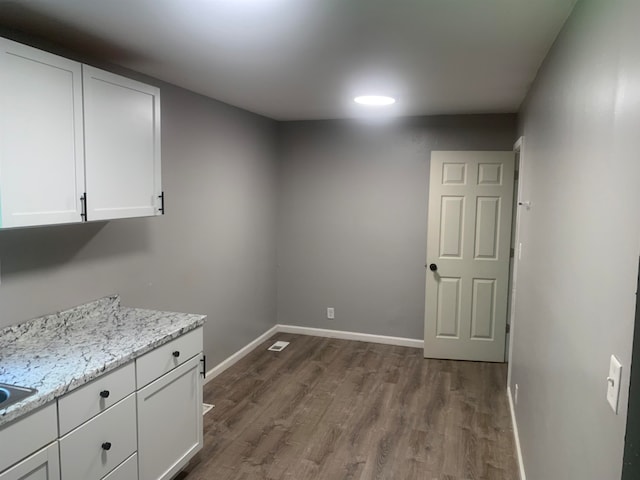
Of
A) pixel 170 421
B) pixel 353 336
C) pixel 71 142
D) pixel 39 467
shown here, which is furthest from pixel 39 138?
pixel 353 336

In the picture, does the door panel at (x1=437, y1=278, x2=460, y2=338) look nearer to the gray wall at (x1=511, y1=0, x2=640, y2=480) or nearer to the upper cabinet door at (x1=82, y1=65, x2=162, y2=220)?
the gray wall at (x1=511, y1=0, x2=640, y2=480)

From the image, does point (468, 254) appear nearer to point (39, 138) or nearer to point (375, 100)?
point (375, 100)

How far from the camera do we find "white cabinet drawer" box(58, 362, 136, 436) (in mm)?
1730

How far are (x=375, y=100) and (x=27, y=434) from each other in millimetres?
3066

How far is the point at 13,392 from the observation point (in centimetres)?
163

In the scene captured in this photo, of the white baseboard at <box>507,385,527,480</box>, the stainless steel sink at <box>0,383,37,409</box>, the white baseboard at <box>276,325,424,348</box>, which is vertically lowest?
the white baseboard at <box>507,385,527,480</box>

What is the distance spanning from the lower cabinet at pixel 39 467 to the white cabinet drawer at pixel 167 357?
469 millimetres

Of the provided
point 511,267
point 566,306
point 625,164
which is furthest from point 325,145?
point 625,164

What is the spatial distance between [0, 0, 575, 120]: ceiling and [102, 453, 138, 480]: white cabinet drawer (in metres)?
1.96

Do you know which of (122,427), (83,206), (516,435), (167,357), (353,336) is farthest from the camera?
(353,336)

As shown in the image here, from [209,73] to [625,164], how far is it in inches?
95.9

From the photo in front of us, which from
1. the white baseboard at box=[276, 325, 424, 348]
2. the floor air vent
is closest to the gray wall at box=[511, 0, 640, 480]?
the white baseboard at box=[276, 325, 424, 348]

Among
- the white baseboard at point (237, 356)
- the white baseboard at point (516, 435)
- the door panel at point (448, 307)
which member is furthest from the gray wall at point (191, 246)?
the white baseboard at point (516, 435)

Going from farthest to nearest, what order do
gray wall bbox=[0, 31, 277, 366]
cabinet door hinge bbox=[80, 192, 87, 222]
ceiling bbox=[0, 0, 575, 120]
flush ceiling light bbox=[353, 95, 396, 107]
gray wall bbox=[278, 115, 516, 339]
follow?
gray wall bbox=[278, 115, 516, 339]
flush ceiling light bbox=[353, 95, 396, 107]
gray wall bbox=[0, 31, 277, 366]
cabinet door hinge bbox=[80, 192, 87, 222]
ceiling bbox=[0, 0, 575, 120]
